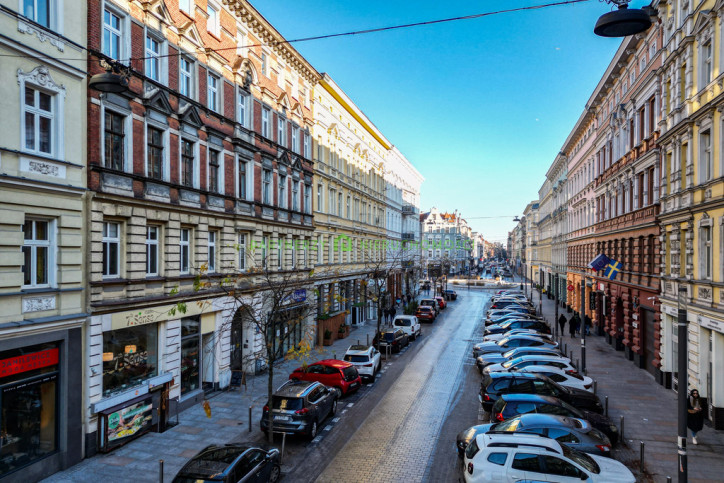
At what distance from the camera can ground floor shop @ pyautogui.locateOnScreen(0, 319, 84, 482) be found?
11117 millimetres

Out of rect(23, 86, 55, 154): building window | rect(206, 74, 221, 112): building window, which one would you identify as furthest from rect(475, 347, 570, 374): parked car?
rect(23, 86, 55, 154): building window

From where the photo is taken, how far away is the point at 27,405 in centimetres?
1163

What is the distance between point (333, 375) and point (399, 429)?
14.2 feet

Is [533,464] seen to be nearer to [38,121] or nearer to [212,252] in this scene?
[38,121]

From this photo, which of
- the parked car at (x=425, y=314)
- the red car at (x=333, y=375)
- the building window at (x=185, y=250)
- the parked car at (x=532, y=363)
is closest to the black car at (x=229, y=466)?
the red car at (x=333, y=375)

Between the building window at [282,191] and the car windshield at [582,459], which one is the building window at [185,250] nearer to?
the building window at [282,191]

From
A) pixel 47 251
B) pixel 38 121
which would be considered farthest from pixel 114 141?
pixel 47 251

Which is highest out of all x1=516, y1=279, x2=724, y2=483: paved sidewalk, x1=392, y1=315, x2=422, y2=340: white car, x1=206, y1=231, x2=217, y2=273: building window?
x1=206, y1=231, x2=217, y2=273: building window

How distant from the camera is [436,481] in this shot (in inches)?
471

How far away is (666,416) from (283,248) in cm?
1875

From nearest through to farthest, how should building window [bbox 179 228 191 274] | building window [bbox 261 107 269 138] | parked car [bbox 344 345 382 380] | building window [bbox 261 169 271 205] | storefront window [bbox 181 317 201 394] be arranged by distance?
storefront window [bbox 181 317 201 394] → building window [bbox 179 228 191 274] → parked car [bbox 344 345 382 380] → building window [bbox 261 107 269 138] → building window [bbox 261 169 271 205]

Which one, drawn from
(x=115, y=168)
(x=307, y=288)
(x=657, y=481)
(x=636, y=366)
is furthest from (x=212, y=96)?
(x=636, y=366)

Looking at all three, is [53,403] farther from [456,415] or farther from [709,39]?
[709,39]

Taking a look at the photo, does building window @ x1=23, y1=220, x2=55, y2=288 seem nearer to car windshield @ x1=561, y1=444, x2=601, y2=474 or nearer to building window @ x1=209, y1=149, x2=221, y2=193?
building window @ x1=209, y1=149, x2=221, y2=193
